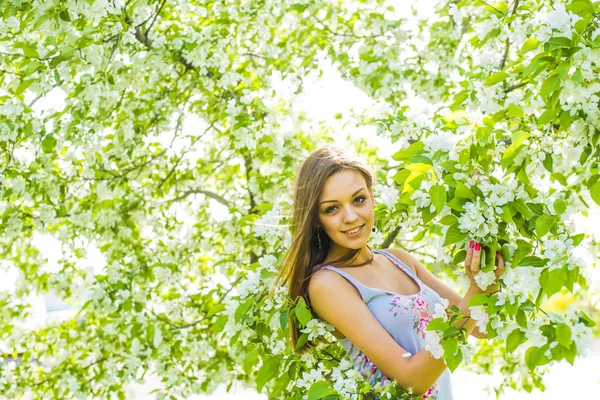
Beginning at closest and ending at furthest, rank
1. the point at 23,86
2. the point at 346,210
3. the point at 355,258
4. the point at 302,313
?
the point at 302,313, the point at 346,210, the point at 355,258, the point at 23,86

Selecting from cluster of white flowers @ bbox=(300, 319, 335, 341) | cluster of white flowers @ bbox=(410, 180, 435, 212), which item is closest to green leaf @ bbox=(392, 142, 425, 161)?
cluster of white flowers @ bbox=(410, 180, 435, 212)

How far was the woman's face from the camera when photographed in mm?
2107

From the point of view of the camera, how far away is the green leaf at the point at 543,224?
1.60 meters

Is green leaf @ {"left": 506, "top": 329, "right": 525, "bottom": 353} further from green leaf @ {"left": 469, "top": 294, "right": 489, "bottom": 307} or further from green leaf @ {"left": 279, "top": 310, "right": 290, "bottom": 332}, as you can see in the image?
green leaf @ {"left": 279, "top": 310, "right": 290, "bottom": 332}

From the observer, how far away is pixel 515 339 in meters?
1.53

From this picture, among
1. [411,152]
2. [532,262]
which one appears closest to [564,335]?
[532,262]

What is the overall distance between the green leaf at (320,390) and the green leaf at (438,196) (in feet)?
1.87

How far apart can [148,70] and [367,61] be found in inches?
48.8

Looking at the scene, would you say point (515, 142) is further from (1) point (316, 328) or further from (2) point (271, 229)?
(2) point (271, 229)

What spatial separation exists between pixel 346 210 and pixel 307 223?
124mm

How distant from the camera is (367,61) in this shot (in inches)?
165

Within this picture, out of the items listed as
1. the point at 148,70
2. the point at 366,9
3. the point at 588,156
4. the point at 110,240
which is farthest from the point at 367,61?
the point at 588,156

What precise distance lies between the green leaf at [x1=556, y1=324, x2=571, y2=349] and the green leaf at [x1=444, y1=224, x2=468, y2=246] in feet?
0.98

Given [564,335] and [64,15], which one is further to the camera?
[64,15]
